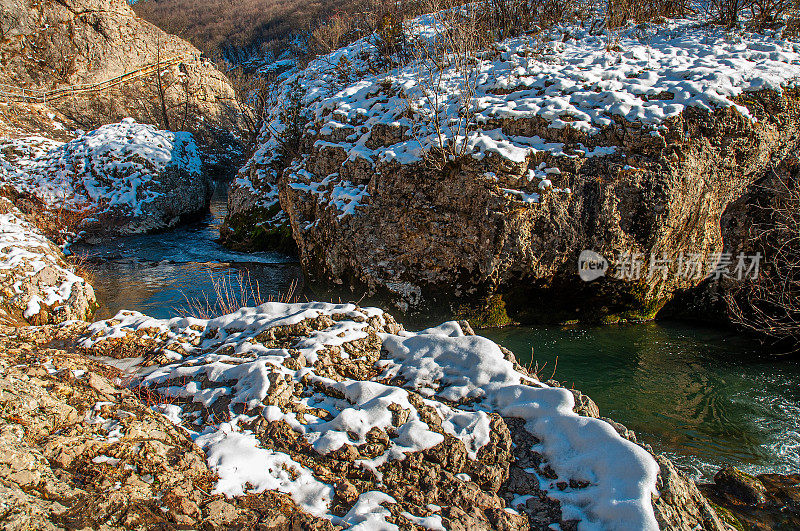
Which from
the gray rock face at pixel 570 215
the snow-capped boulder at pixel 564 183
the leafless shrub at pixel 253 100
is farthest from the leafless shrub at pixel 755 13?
the leafless shrub at pixel 253 100

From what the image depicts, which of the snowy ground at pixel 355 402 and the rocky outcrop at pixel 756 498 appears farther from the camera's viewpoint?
the rocky outcrop at pixel 756 498

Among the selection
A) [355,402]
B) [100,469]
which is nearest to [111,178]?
[355,402]

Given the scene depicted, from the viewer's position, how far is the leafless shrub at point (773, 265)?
8.27 m

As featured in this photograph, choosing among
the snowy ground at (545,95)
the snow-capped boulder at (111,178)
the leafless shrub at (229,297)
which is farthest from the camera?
the snow-capped boulder at (111,178)

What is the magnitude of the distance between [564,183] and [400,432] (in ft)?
22.2

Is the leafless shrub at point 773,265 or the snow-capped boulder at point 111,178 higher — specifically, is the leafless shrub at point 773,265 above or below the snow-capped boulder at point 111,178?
below

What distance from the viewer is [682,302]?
9.41 meters

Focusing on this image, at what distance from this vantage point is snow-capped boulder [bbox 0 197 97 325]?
7.37 meters

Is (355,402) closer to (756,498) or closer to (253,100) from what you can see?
(756,498)

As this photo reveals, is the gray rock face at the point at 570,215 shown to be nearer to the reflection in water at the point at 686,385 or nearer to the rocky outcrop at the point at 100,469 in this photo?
the reflection in water at the point at 686,385

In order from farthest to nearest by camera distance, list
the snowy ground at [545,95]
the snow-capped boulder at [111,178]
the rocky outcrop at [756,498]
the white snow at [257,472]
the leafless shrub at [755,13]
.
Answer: the snow-capped boulder at [111,178], the leafless shrub at [755,13], the snowy ground at [545,95], the rocky outcrop at [756,498], the white snow at [257,472]

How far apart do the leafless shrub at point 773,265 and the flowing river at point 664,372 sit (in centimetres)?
63

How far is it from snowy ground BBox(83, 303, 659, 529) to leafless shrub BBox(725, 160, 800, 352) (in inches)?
273

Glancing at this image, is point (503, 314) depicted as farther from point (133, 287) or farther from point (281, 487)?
point (133, 287)
